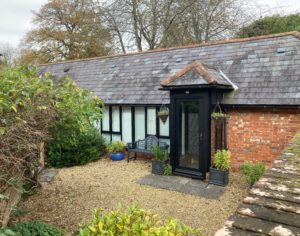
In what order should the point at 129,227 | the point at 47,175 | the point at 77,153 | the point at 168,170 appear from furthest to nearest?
the point at 77,153 → the point at 168,170 → the point at 47,175 → the point at 129,227

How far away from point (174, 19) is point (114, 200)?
16453 mm

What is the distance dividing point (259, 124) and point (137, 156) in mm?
4817

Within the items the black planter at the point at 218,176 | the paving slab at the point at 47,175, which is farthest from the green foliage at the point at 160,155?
the paving slab at the point at 47,175

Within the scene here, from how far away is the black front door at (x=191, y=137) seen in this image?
23.9ft

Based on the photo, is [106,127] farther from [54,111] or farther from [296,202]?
[296,202]

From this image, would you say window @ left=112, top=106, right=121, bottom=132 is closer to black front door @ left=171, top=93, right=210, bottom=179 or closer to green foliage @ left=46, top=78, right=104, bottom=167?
black front door @ left=171, top=93, right=210, bottom=179

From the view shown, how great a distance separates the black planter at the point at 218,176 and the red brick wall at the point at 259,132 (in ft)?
4.49

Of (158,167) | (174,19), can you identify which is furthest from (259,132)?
(174,19)

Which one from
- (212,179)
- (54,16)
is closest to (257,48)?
(212,179)

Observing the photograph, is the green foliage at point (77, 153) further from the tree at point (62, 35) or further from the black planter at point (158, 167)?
the tree at point (62, 35)

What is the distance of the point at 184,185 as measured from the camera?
6.98 meters

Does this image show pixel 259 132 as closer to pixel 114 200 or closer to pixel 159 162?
pixel 159 162

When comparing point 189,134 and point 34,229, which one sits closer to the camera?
point 34,229

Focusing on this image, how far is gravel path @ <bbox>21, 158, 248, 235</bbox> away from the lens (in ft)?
16.8
